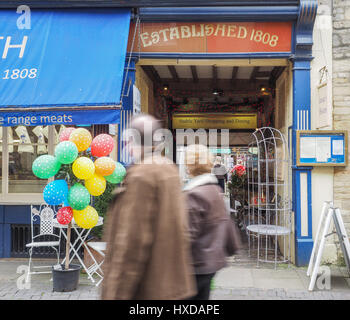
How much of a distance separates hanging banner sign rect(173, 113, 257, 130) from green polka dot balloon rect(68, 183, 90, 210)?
8018 mm

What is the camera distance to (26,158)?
7.54m

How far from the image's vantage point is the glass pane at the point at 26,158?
7520 millimetres

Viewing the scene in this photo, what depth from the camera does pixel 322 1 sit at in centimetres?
696

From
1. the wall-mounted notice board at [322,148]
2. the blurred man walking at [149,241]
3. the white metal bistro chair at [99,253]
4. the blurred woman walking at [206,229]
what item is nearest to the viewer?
the blurred man walking at [149,241]

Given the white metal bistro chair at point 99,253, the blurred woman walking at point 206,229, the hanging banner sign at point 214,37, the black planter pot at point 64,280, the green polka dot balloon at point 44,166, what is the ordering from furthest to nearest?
the hanging banner sign at point 214,37 → the white metal bistro chair at point 99,253 → the black planter pot at point 64,280 → the green polka dot balloon at point 44,166 → the blurred woman walking at point 206,229

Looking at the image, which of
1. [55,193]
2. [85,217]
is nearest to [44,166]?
[55,193]

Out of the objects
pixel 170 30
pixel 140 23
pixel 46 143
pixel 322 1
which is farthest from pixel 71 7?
pixel 322 1

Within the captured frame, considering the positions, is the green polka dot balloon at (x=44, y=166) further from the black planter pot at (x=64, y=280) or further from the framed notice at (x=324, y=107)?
the framed notice at (x=324, y=107)

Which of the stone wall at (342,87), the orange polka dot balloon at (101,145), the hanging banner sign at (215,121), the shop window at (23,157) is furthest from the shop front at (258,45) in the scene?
the hanging banner sign at (215,121)

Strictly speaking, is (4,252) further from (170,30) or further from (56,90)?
(170,30)

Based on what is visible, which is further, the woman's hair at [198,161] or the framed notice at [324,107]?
the framed notice at [324,107]

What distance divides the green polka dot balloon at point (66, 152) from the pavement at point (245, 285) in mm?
1904

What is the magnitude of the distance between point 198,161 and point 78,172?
7.48ft
